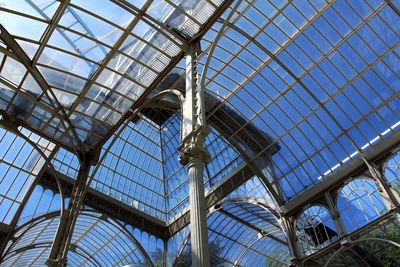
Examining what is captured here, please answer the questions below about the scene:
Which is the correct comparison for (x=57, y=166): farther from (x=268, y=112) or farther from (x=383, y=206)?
(x=383, y=206)

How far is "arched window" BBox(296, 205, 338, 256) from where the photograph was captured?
2736 centimetres

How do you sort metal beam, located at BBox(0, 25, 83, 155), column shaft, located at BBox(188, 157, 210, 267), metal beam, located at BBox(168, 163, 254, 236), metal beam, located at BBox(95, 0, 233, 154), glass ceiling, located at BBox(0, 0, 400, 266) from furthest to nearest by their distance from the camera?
metal beam, located at BBox(168, 163, 254, 236) → glass ceiling, located at BBox(0, 0, 400, 266) → metal beam, located at BBox(0, 25, 83, 155) → metal beam, located at BBox(95, 0, 233, 154) → column shaft, located at BBox(188, 157, 210, 267)

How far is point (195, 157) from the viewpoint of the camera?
13.5 meters

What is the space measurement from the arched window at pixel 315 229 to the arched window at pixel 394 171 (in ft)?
16.6

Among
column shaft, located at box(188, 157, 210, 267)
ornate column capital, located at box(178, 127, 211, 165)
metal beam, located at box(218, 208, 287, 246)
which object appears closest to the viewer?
column shaft, located at box(188, 157, 210, 267)

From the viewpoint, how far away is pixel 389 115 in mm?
26328

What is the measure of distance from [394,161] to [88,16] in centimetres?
2118

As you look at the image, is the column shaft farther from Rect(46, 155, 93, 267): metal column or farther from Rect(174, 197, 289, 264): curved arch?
Rect(174, 197, 289, 264): curved arch

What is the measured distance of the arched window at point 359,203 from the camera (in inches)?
997

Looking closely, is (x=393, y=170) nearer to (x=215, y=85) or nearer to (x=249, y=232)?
(x=215, y=85)

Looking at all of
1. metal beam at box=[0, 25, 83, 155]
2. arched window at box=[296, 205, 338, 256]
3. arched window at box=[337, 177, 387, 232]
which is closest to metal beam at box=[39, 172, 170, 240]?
metal beam at box=[0, 25, 83, 155]

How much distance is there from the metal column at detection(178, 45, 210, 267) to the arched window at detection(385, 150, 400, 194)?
52.5ft

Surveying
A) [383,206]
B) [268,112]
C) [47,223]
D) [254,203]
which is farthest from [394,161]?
[47,223]

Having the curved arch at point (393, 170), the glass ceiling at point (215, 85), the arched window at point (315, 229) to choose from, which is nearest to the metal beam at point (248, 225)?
the glass ceiling at point (215, 85)
